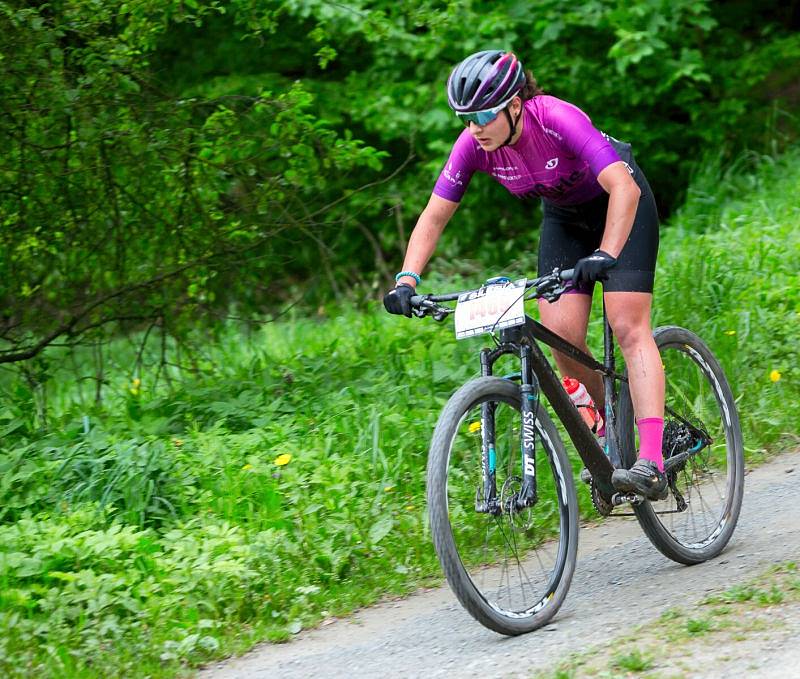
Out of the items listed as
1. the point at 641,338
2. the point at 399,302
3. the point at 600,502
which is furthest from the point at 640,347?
the point at 399,302

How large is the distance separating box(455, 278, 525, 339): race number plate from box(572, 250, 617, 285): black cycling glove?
20cm

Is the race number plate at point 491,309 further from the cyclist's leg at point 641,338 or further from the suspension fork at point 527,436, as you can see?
the cyclist's leg at point 641,338

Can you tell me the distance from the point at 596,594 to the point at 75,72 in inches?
160

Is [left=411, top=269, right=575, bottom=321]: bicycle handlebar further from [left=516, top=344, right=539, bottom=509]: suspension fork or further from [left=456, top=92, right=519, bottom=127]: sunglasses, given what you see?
[left=456, top=92, right=519, bottom=127]: sunglasses

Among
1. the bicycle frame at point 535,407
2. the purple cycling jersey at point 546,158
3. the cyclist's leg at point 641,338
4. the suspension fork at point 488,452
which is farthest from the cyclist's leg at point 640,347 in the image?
the suspension fork at point 488,452

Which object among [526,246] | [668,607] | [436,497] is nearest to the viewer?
[436,497]

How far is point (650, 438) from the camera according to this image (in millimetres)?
4582

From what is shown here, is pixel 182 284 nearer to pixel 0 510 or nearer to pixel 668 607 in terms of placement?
pixel 0 510

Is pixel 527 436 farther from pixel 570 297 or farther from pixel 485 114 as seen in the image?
pixel 485 114

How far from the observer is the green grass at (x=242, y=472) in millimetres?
4395

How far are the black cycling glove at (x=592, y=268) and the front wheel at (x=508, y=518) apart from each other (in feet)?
1.52

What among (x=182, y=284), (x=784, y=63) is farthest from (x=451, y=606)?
(x=784, y=63)

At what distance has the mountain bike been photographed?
13.2ft

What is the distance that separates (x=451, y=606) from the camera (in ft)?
15.3
